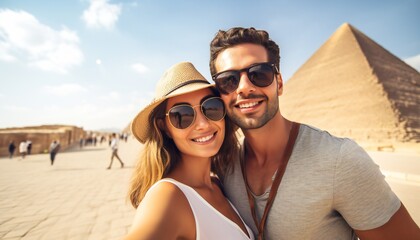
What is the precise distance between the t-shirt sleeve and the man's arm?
0.05m

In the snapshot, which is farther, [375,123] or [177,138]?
[375,123]

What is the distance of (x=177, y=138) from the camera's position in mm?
1860

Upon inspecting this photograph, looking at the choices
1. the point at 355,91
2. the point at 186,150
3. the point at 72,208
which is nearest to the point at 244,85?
the point at 186,150

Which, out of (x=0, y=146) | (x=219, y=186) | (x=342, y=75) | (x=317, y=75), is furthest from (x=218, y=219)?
(x=317, y=75)

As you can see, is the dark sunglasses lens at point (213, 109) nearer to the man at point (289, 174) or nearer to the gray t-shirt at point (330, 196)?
the man at point (289, 174)

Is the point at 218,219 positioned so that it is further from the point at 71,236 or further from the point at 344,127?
the point at 344,127

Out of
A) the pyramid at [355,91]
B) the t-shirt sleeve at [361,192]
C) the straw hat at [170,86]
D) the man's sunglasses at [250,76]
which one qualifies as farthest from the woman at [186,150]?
the pyramid at [355,91]

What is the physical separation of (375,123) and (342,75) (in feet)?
68.4

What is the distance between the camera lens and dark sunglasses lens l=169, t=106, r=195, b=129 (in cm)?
176

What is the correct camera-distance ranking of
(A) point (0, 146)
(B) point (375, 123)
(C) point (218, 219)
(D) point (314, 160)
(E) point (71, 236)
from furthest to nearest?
(B) point (375, 123) → (A) point (0, 146) → (E) point (71, 236) → (D) point (314, 160) → (C) point (218, 219)

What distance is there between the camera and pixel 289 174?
5.20 ft

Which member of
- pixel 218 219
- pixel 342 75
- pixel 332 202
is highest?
pixel 342 75

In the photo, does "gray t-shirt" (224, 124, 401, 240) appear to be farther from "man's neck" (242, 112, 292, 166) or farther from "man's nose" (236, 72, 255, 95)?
"man's nose" (236, 72, 255, 95)

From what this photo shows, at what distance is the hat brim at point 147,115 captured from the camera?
168 centimetres
